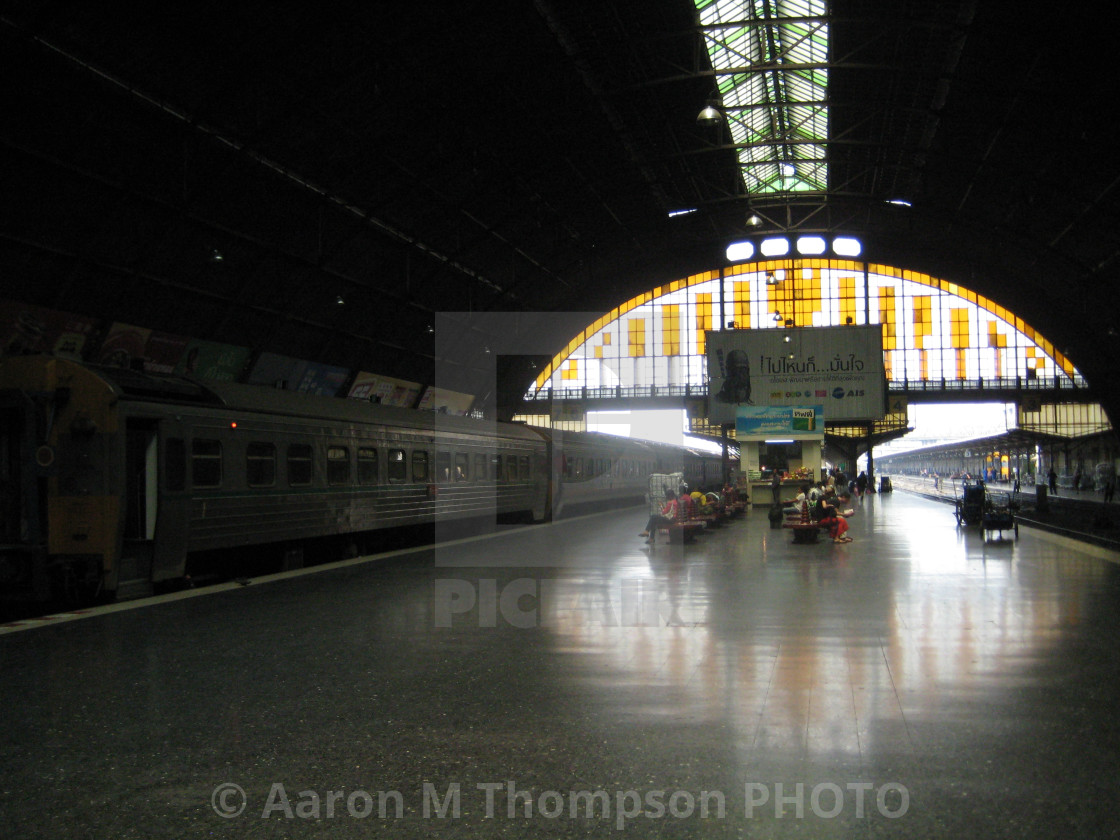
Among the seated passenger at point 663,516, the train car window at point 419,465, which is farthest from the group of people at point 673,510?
the train car window at point 419,465

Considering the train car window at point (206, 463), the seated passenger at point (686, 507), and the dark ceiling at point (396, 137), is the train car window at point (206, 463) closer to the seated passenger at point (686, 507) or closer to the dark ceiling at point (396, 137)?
the seated passenger at point (686, 507)

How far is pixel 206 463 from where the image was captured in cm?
1362

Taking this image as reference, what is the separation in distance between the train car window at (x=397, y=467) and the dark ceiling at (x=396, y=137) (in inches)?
445

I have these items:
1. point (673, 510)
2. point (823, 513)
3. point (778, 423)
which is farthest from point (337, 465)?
point (778, 423)

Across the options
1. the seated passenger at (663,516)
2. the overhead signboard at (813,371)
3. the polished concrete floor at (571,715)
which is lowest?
the polished concrete floor at (571,715)

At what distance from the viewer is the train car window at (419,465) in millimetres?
20391

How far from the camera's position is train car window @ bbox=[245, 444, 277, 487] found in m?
14.7

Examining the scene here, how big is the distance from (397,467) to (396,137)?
600 inches

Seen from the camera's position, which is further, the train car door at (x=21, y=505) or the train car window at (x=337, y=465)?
the train car window at (x=337, y=465)

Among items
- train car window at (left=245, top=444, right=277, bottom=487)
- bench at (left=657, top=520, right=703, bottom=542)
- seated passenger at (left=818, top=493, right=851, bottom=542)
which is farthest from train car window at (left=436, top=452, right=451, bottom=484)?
seated passenger at (left=818, top=493, right=851, bottom=542)

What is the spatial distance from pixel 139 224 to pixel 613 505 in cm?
2273

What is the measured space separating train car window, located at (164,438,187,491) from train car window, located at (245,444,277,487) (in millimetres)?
1597

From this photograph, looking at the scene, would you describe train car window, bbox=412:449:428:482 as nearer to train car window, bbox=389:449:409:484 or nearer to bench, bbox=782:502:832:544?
train car window, bbox=389:449:409:484

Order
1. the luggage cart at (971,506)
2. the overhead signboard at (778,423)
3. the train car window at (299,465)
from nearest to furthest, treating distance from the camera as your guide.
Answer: the train car window at (299,465)
the luggage cart at (971,506)
the overhead signboard at (778,423)
